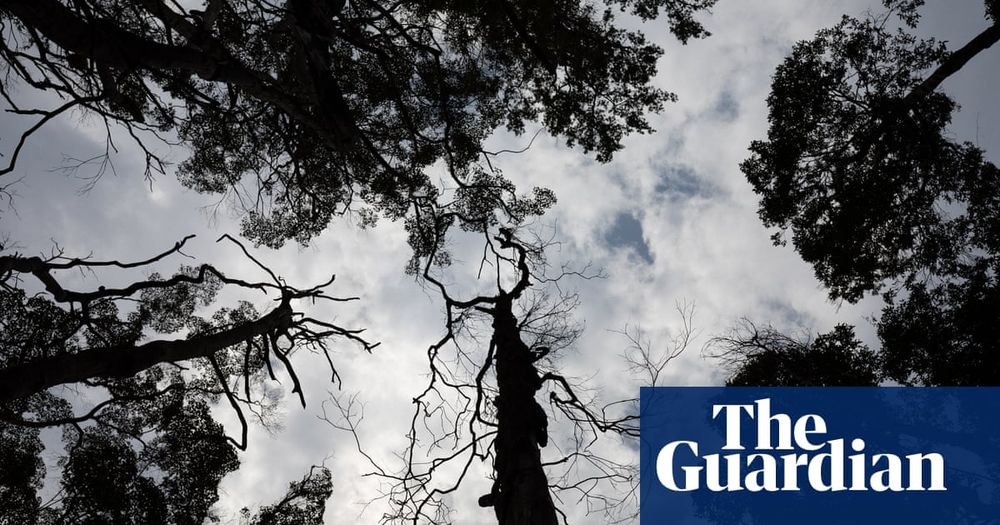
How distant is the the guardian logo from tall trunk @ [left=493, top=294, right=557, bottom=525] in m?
4.16

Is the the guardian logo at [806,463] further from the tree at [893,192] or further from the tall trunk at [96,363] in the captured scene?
the tall trunk at [96,363]

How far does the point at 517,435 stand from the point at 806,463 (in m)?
6.10

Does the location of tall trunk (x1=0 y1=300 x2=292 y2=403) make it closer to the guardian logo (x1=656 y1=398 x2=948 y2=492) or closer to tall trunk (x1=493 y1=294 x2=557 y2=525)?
tall trunk (x1=493 y1=294 x2=557 y2=525)

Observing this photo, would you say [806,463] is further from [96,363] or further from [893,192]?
[96,363]

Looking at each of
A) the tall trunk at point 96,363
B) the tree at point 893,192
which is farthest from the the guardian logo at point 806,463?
the tall trunk at point 96,363

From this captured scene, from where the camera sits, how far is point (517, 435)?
4066 mm

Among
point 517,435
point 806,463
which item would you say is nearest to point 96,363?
point 517,435

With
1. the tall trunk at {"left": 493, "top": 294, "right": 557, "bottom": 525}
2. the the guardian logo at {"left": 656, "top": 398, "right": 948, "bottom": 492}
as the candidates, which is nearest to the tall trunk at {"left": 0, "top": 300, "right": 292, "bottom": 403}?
the tall trunk at {"left": 493, "top": 294, "right": 557, "bottom": 525}

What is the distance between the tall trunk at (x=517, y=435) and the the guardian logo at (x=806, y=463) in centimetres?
416

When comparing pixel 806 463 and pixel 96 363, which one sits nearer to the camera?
pixel 96 363

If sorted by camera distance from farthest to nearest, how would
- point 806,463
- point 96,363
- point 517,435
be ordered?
point 806,463, point 517,435, point 96,363

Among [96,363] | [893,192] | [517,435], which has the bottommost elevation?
[517,435]

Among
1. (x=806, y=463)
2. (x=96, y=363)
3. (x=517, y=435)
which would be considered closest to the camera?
(x=96, y=363)

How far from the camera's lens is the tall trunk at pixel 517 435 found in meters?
3.56
